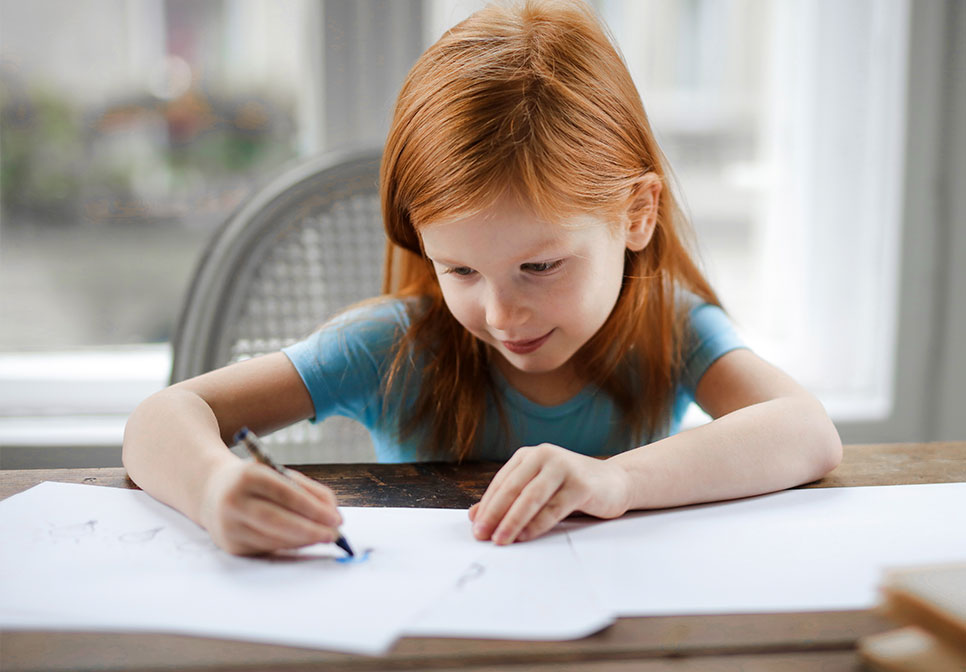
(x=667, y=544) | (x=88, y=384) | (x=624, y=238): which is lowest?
(x=88, y=384)

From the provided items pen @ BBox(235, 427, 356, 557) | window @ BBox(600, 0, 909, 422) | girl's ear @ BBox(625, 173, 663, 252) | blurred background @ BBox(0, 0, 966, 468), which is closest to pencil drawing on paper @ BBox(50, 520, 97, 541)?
pen @ BBox(235, 427, 356, 557)

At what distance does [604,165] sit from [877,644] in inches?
16.3

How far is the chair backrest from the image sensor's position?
892mm

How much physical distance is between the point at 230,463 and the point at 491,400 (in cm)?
35

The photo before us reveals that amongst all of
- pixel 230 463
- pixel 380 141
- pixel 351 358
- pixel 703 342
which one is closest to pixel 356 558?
pixel 230 463

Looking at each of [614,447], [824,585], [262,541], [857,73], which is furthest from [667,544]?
[857,73]

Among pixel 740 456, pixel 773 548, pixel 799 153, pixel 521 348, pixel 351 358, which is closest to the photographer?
pixel 773 548

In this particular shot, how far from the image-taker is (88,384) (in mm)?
1375

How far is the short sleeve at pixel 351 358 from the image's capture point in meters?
0.76

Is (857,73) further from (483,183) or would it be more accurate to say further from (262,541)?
(262,541)

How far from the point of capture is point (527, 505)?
1.56 feet

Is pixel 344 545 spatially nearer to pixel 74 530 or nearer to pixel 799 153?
pixel 74 530

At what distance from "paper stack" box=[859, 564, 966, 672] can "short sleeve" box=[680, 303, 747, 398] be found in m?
0.42

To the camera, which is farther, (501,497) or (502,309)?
(502,309)
